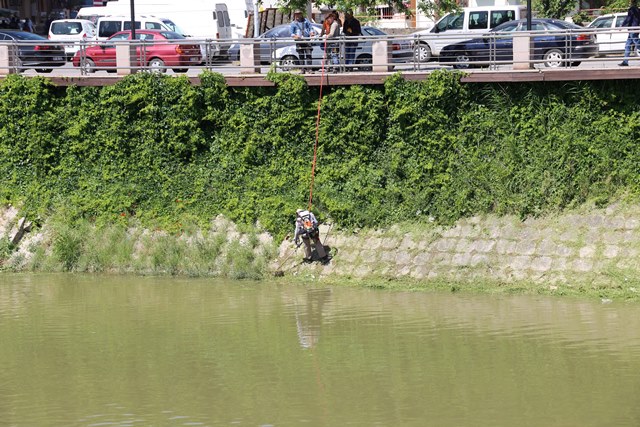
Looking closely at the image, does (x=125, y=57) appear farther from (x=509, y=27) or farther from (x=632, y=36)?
(x=632, y=36)

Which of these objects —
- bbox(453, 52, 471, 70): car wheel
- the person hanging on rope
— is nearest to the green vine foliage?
bbox(453, 52, 471, 70): car wheel

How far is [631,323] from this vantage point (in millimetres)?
17953

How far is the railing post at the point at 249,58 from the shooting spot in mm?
24422

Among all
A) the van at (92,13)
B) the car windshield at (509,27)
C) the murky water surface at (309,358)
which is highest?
the van at (92,13)

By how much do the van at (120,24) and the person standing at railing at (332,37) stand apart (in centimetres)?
1608

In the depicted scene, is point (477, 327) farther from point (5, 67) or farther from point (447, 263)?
point (5, 67)

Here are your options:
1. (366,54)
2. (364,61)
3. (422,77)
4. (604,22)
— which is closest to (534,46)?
(422,77)

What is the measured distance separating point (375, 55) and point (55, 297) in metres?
8.26

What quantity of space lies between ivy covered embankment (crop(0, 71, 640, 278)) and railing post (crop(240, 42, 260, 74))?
2.20 feet

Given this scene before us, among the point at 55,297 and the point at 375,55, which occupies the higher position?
the point at 375,55

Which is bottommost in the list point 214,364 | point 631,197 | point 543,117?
point 214,364

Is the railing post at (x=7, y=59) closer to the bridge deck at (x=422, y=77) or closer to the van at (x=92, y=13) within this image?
the bridge deck at (x=422, y=77)

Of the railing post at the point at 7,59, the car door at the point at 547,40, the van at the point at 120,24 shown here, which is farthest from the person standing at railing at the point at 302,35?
the van at the point at 120,24

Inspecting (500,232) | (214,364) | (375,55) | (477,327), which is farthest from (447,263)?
(214,364)
